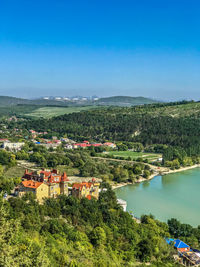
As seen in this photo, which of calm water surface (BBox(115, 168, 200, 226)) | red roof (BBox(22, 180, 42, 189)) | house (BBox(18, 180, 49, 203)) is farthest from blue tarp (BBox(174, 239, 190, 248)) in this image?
red roof (BBox(22, 180, 42, 189))

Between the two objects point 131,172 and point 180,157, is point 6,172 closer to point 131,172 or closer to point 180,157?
point 131,172

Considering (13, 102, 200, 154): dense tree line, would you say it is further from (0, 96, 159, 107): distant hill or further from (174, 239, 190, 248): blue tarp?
(0, 96, 159, 107): distant hill

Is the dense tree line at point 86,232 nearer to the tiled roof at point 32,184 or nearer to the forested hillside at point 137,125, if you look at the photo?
the tiled roof at point 32,184

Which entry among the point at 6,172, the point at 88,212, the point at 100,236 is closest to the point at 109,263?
the point at 100,236

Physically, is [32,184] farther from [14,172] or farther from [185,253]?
[14,172]

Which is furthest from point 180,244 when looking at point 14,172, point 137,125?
point 137,125
